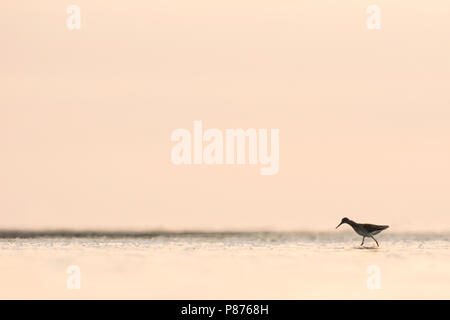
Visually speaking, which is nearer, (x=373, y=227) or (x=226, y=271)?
(x=226, y=271)

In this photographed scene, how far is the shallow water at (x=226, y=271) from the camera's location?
1670 cm

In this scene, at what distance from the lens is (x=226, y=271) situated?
1967 cm

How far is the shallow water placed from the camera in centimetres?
1670

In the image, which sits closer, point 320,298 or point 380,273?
point 320,298

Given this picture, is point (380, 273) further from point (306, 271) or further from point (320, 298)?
point (320, 298)

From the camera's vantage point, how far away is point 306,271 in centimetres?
1975

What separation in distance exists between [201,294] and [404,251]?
451 inches

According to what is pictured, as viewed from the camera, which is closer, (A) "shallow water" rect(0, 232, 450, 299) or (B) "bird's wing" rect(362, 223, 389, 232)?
(A) "shallow water" rect(0, 232, 450, 299)

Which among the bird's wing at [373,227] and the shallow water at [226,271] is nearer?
the shallow water at [226,271]

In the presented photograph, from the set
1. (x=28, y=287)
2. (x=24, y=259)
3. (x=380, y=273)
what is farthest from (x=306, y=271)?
(x=24, y=259)
